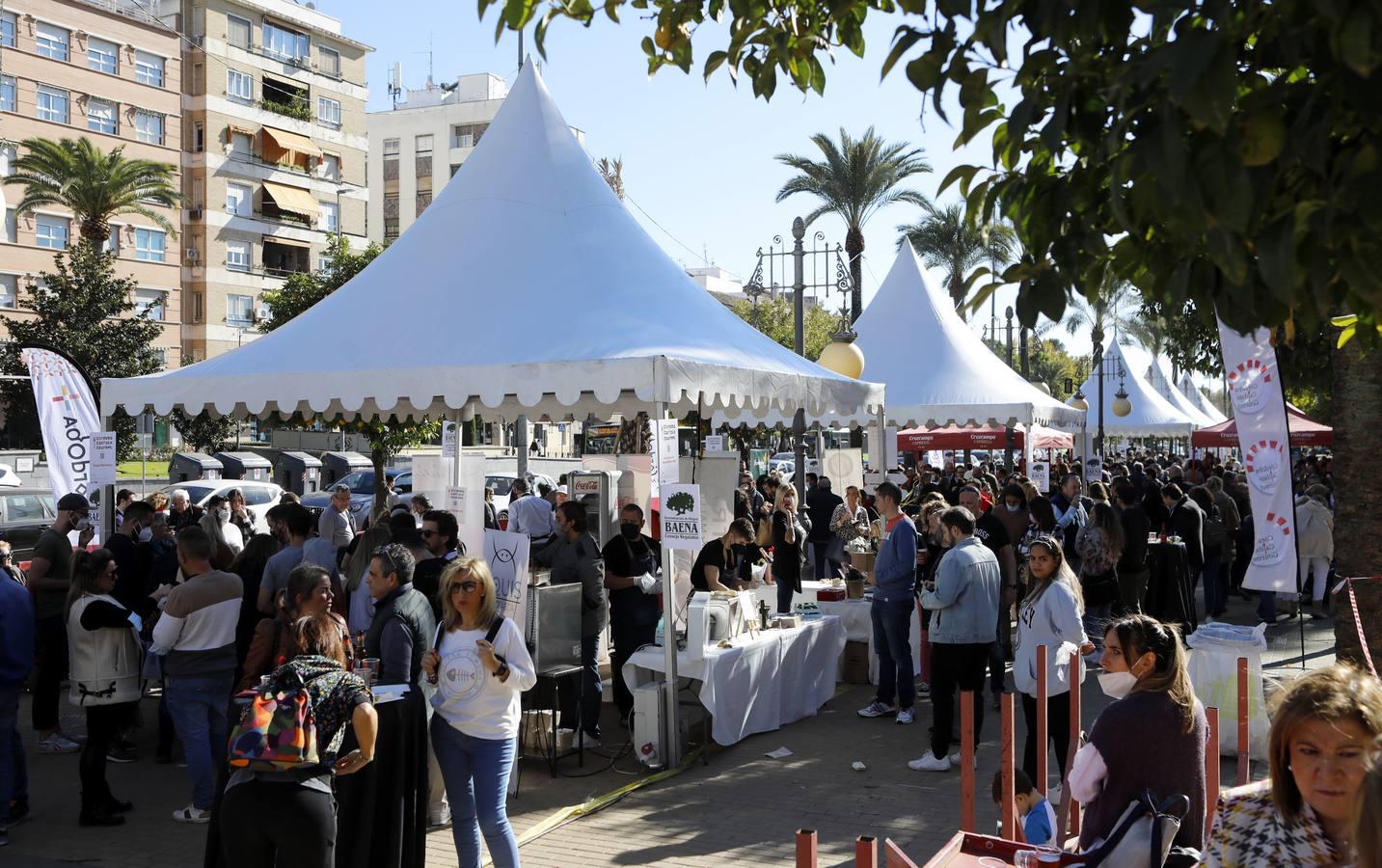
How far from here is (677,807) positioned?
7.50 m

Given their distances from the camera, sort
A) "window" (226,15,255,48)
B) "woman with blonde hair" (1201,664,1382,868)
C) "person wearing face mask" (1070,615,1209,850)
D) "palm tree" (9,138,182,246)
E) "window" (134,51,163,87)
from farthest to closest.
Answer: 1. "window" (226,15,255,48)
2. "window" (134,51,163,87)
3. "palm tree" (9,138,182,246)
4. "person wearing face mask" (1070,615,1209,850)
5. "woman with blonde hair" (1201,664,1382,868)

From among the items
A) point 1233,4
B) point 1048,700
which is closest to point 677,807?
point 1048,700

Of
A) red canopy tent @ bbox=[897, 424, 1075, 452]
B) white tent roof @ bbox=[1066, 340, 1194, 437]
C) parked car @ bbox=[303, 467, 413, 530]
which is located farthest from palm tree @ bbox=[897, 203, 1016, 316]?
parked car @ bbox=[303, 467, 413, 530]

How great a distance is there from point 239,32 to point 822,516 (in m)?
42.1

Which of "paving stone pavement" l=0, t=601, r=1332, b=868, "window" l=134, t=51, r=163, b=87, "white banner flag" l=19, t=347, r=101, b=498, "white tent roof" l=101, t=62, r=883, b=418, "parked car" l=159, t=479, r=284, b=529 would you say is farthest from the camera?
"window" l=134, t=51, r=163, b=87

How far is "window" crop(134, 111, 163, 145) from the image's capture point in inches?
1795

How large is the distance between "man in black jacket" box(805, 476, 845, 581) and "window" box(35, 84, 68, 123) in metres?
37.8

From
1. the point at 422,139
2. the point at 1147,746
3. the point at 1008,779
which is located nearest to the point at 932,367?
the point at 1008,779

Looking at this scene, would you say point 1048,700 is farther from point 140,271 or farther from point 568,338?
point 140,271

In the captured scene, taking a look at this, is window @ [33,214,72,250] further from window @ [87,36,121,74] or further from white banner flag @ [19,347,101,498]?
white banner flag @ [19,347,101,498]

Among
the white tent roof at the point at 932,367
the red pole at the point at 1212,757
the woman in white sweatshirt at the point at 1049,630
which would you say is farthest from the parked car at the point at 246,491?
the red pole at the point at 1212,757

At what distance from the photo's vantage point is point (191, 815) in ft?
23.6

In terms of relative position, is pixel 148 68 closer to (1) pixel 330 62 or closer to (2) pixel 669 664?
(1) pixel 330 62

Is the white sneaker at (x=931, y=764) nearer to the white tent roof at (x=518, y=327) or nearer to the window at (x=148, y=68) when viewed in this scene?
the white tent roof at (x=518, y=327)
